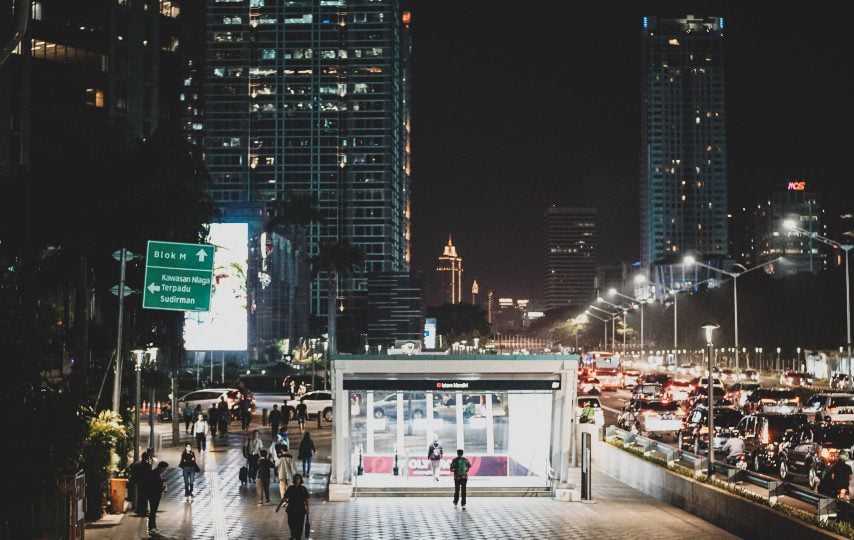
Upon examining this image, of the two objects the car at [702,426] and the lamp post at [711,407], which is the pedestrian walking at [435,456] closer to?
the lamp post at [711,407]

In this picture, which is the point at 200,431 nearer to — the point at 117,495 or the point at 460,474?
the point at 117,495

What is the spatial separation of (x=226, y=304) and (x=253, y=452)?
4156 centimetres

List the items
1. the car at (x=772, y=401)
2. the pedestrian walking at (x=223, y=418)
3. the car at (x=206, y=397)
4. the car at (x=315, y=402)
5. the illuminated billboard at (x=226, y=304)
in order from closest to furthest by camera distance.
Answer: the car at (x=772, y=401) < the pedestrian walking at (x=223, y=418) < the car at (x=315, y=402) < the car at (x=206, y=397) < the illuminated billboard at (x=226, y=304)

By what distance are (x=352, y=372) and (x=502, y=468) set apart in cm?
494

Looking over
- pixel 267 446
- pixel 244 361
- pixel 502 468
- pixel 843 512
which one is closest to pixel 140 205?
pixel 267 446

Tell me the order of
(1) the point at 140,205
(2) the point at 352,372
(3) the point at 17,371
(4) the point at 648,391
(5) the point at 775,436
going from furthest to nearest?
(4) the point at 648,391 → (1) the point at 140,205 → (5) the point at 775,436 → (2) the point at 352,372 → (3) the point at 17,371

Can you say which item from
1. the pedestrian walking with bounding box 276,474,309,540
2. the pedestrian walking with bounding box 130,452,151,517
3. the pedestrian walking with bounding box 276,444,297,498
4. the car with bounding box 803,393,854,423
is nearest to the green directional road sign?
the pedestrian walking with bounding box 276,444,297,498

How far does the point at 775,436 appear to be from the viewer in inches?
1205

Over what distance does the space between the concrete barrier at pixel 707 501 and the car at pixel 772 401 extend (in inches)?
431

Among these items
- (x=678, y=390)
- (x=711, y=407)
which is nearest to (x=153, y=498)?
(x=711, y=407)

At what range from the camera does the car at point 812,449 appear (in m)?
26.2

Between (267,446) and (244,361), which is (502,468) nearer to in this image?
(267,446)

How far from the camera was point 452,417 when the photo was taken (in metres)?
28.3

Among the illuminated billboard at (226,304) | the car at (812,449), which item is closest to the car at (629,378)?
the illuminated billboard at (226,304)
